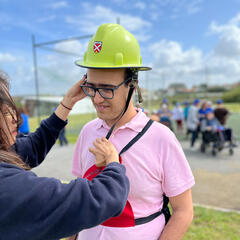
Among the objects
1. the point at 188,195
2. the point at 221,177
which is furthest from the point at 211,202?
the point at 188,195

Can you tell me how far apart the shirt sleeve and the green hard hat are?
0.54m

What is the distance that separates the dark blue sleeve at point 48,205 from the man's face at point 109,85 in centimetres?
57

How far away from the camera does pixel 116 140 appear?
143cm

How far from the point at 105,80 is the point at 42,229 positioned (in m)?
0.86

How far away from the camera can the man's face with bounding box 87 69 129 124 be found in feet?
Result: 4.47

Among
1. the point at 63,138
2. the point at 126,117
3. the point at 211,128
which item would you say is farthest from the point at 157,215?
the point at 63,138

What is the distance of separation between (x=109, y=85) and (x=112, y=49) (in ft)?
0.73

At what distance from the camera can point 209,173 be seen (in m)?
5.84

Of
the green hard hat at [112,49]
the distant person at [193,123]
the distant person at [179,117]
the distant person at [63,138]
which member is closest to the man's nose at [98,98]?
the green hard hat at [112,49]

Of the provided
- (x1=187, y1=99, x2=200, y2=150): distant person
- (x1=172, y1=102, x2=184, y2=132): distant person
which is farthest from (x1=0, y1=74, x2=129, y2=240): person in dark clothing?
(x1=172, y1=102, x2=184, y2=132): distant person

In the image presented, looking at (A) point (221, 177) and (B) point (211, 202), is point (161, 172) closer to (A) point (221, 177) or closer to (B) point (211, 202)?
(B) point (211, 202)

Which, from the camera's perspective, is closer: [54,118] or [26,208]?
[26,208]

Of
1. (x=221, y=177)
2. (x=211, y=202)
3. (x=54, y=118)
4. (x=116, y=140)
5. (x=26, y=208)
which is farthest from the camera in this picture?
(x=221, y=177)

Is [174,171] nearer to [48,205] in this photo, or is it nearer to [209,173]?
[48,205]
